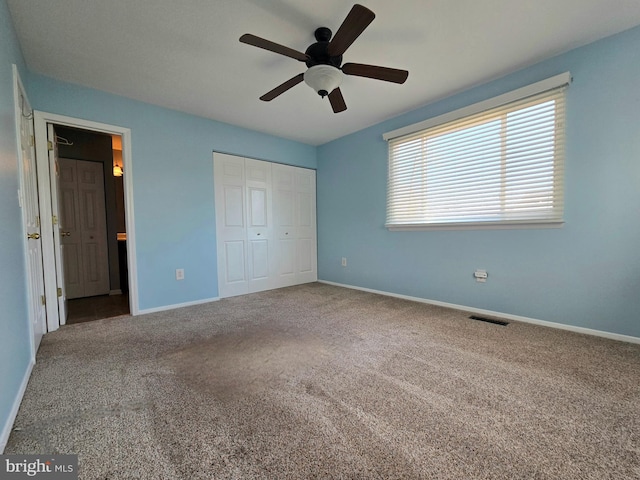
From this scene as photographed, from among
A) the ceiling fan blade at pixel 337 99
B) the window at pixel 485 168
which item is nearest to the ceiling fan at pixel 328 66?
the ceiling fan blade at pixel 337 99

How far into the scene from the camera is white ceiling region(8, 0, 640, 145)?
1770 mm

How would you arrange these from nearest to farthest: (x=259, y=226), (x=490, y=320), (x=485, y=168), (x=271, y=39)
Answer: (x=271, y=39)
(x=490, y=320)
(x=485, y=168)
(x=259, y=226)

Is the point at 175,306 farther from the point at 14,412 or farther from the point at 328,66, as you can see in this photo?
the point at 328,66

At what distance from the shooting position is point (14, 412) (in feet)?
4.25

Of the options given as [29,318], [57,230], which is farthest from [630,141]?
[57,230]

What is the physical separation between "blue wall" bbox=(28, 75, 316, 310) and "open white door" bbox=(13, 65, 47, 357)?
44cm

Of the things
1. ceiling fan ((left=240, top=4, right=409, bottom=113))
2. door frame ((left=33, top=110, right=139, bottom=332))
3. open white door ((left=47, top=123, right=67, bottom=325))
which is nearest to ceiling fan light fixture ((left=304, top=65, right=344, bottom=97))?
ceiling fan ((left=240, top=4, right=409, bottom=113))

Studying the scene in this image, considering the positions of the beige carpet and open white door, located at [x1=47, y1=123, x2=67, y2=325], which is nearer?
the beige carpet

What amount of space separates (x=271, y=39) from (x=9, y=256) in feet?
7.07

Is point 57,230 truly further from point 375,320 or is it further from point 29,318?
point 375,320

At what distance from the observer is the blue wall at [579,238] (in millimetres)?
2061

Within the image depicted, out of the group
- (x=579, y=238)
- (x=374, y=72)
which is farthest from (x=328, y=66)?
(x=579, y=238)

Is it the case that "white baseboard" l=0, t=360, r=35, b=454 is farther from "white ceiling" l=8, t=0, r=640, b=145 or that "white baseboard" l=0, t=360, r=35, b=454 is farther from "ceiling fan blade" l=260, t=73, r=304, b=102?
"ceiling fan blade" l=260, t=73, r=304, b=102

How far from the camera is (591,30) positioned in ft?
6.63
